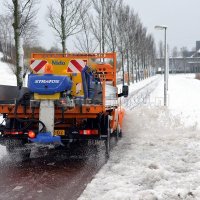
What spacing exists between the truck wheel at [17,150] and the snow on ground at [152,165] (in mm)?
1974

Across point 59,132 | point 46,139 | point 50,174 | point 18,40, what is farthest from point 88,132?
point 18,40

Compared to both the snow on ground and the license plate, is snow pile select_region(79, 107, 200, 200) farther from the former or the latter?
the license plate

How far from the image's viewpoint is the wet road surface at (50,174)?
576cm

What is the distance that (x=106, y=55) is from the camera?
1034 cm

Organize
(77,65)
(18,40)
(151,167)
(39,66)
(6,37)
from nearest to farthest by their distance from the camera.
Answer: (151,167), (77,65), (39,66), (18,40), (6,37)

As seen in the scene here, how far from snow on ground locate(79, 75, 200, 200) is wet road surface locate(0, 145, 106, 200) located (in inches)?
11.3

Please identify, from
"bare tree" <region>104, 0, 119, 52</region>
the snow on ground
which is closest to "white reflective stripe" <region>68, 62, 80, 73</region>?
the snow on ground

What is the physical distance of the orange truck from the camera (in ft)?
23.9

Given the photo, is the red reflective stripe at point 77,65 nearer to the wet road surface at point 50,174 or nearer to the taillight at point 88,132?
the taillight at point 88,132

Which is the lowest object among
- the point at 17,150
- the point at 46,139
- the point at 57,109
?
the point at 17,150

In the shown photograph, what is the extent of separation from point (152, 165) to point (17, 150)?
354 cm

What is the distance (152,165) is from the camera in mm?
6930

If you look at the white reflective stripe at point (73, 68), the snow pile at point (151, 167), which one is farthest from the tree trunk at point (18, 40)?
the white reflective stripe at point (73, 68)

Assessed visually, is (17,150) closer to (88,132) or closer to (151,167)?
(88,132)
